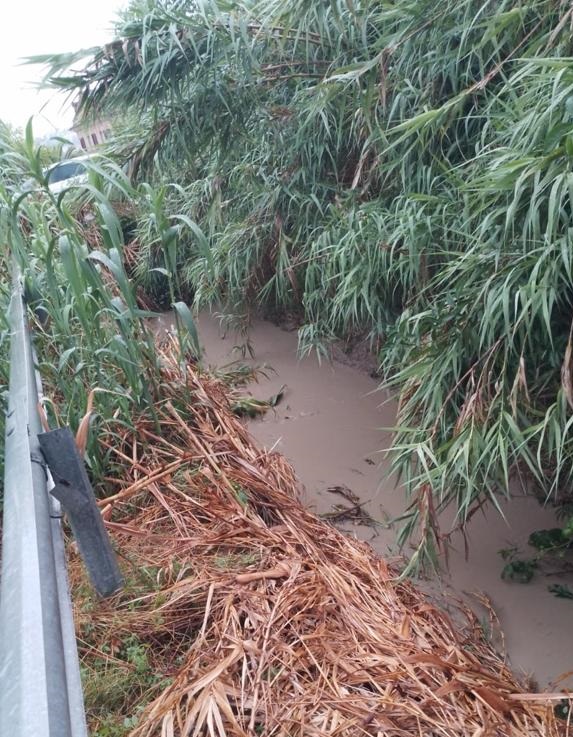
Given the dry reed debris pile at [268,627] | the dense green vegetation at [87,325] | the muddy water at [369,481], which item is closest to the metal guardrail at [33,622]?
the dry reed debris pile at [268,627]

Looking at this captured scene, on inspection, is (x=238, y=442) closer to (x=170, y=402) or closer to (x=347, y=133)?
(x=170, y=402)

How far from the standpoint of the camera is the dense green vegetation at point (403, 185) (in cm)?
225

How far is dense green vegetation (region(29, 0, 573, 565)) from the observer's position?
225cm

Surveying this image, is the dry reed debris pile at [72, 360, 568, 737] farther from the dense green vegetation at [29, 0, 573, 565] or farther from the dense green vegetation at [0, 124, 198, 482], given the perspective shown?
the dense green vegetation at [29, 0, 573, 565]

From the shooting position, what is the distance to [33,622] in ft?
2.11

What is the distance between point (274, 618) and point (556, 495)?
1.51 m

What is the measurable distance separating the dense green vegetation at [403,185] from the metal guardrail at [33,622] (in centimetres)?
146

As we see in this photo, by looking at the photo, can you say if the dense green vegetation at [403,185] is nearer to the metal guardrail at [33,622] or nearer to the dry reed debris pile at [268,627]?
the dry reed debris pile at [268,627]

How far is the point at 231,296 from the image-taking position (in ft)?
16.2

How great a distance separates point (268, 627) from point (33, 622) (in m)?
1.05

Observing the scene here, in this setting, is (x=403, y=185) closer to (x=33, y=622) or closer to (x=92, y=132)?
(x=92, y=132)

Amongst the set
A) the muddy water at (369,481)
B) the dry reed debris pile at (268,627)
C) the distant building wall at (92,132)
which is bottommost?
the muddy water at (369,481)

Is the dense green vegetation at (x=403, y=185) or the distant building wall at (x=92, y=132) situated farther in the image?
the distant building wall at (x=92, y=132)

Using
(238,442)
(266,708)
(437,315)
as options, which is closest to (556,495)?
(437,315)
